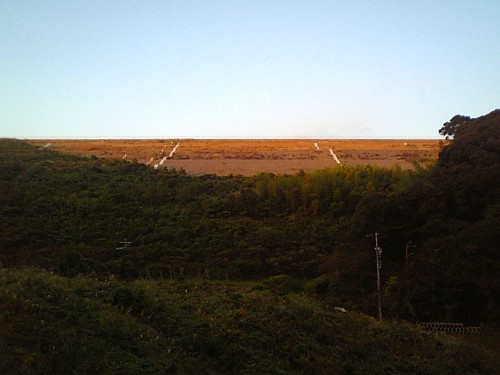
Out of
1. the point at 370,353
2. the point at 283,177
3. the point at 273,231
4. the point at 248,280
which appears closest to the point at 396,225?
the point at 248,280

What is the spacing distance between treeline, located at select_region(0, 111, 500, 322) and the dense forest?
0.09 m

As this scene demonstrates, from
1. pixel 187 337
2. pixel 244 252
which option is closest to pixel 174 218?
pixel 244 252

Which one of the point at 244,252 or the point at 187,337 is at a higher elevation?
the point at 187,337

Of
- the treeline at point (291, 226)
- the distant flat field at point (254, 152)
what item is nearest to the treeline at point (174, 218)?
the treeline at point (291, 226)

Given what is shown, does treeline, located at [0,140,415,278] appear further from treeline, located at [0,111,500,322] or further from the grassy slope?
the grassy slope

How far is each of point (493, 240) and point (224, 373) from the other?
1649 cm

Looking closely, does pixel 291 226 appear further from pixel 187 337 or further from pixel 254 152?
pixel 254 152

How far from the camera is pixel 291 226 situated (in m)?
37.6

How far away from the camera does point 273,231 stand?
36469mm

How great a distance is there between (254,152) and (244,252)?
34.9 meters

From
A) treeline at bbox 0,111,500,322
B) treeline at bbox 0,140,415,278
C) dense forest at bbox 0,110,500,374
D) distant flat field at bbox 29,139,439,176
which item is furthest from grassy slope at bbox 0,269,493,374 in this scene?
distant flat field at bbox 29,139,439,176

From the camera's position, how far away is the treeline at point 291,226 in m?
22.8

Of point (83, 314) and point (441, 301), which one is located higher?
point (83, 314)

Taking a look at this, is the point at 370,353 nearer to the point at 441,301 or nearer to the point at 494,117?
the point at 441,301
